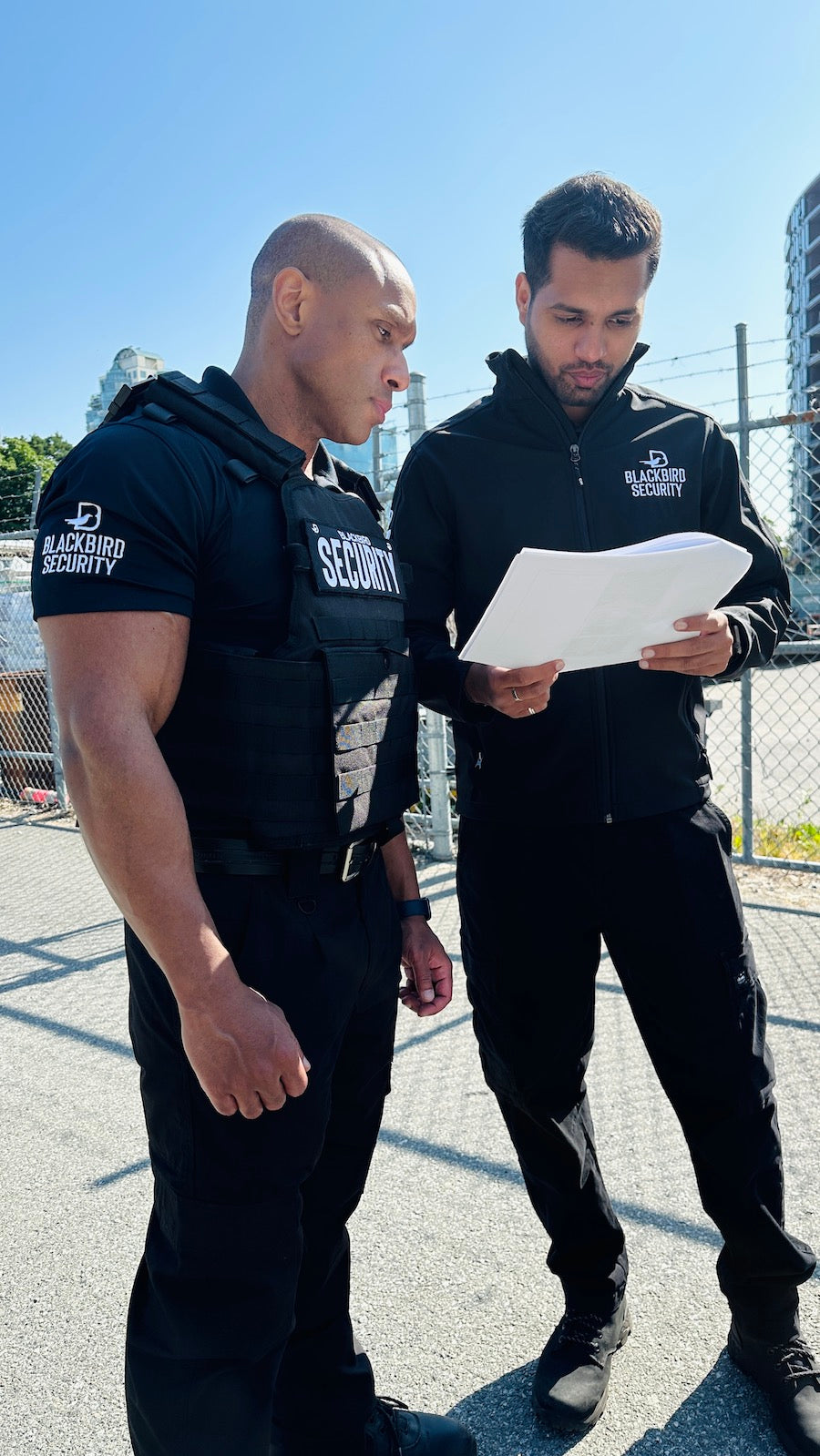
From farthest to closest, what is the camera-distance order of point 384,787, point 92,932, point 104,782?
point 92,932 → point 384,787 → point 104,782

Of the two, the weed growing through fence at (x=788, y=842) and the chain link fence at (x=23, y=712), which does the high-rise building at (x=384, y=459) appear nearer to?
the weed growing through fence at (x=788, y=842)

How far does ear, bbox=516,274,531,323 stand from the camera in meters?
2.27

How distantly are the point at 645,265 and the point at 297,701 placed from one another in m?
1.29

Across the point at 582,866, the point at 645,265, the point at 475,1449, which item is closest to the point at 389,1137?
the point at 475,1449

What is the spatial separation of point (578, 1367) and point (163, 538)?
1.88m

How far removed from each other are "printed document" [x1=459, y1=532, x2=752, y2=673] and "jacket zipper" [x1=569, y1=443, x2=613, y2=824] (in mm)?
263

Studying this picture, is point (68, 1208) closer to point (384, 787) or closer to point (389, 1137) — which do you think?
point (389, 1137)

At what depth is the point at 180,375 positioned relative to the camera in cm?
165

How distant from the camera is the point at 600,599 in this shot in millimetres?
1671

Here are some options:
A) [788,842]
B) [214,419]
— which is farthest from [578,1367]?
[788,842]

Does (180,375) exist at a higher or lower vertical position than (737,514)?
higher

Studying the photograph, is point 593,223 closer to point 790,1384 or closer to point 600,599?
point 600,599

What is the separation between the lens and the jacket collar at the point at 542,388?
2.19m

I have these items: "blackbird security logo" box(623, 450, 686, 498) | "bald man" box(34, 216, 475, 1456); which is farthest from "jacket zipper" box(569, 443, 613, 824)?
"bald man" box(34, 216, 475, 1456)
